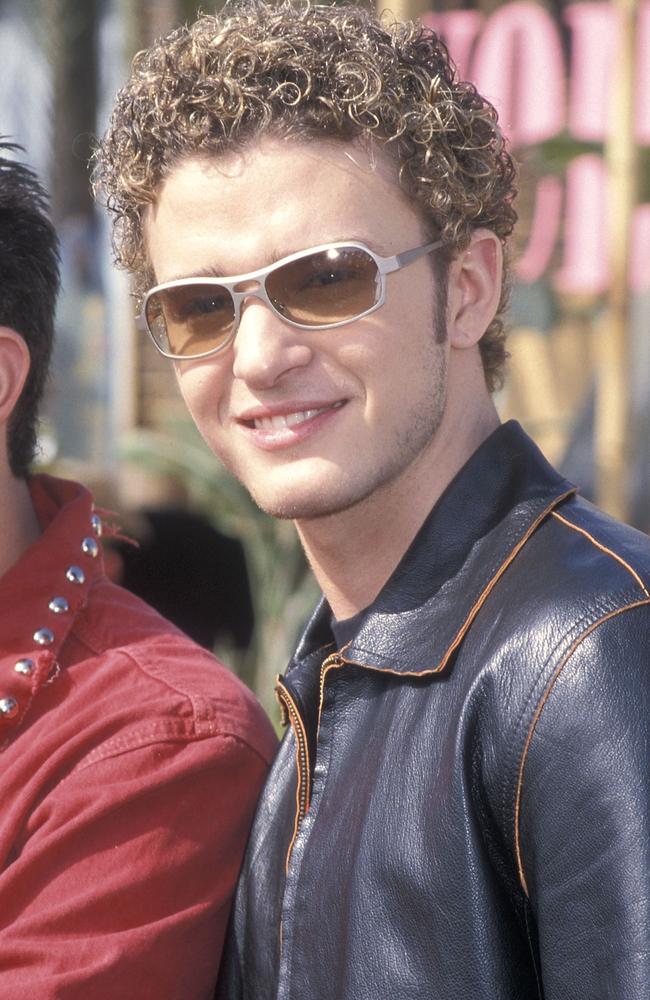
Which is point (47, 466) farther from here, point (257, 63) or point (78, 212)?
point (257, 63)

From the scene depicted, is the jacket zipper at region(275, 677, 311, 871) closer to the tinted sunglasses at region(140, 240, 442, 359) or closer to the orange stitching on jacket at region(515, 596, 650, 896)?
the orange stitching on jacket at region(515, 596, 650, 896)

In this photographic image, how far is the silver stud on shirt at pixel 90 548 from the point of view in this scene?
219 centimetres

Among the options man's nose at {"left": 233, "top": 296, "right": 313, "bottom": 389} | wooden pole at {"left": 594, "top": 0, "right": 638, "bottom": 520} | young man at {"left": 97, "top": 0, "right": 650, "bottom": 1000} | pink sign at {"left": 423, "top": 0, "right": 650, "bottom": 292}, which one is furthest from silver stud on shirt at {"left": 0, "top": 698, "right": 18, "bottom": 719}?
pink sign at {"left": 423, "top": 0, "right": 650, "bottom": 292}

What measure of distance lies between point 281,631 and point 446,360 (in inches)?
147

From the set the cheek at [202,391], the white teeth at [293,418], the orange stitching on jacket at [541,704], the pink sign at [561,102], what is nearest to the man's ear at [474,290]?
the white teeth at [293,418]

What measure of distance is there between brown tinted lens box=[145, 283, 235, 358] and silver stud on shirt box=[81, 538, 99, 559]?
0.36 meters

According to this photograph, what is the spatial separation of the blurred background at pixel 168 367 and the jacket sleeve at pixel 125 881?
2144 millimetres

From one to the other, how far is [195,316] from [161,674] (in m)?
0.52

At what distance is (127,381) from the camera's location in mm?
6656

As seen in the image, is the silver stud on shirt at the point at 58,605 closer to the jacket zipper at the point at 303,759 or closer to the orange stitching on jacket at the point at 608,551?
the jacket zipper at the point at 303,759

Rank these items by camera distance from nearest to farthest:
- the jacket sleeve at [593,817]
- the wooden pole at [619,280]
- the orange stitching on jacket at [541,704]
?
the jacket sleeve at [593,817], the orange stitching on jacket at [541,704], the wooden pole at [619,280]

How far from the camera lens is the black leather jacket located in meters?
1.36

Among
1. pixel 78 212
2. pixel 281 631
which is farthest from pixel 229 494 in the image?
pixel 78 212

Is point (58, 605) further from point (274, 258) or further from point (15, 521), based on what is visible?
point (274, 258)
